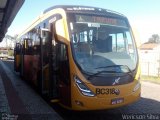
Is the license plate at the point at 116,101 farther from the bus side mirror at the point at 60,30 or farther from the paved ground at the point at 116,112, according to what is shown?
the bus side mirror at the point at 60,30

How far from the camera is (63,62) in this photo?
845 centimetres

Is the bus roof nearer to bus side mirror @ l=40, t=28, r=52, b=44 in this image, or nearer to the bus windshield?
the bus windshield

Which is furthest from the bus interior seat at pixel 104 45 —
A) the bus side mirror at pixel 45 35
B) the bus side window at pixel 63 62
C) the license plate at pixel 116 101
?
the bus side mirror at pixel 45 35

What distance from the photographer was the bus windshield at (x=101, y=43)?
8164 millimetres

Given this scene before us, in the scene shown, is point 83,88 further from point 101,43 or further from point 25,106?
point 25,106

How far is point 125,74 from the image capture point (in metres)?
8.34

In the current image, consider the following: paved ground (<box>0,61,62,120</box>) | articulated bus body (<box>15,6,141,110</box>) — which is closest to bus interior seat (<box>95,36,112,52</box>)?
articulated bus body (<box>15,6,141,110</box>)

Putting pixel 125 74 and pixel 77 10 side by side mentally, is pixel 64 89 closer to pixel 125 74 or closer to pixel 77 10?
pixel 125 74

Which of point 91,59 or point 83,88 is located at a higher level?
point 91,59

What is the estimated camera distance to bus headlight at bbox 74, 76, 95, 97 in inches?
306

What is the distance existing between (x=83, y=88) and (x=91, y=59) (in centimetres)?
83

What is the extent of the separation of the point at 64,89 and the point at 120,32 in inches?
94.0

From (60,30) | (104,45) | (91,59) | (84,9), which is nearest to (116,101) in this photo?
(91,59)

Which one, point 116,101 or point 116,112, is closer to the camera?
point 116,101
